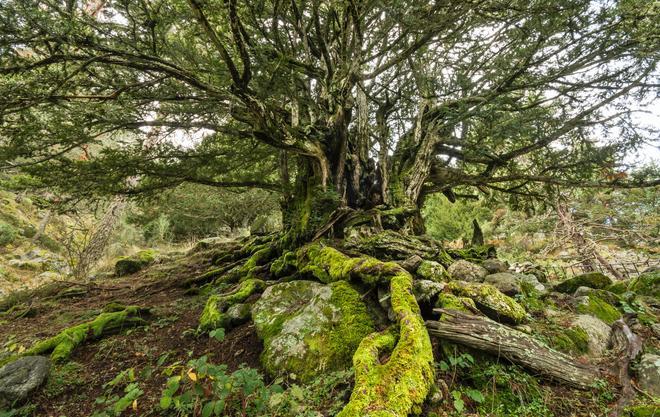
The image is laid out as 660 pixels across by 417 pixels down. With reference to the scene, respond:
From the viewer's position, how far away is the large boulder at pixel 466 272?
4586 mm

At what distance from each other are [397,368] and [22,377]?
3.68 meters

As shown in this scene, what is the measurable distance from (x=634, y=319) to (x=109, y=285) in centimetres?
951

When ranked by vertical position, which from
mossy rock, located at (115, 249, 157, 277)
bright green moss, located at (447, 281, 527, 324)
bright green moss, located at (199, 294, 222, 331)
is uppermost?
bright green moss, located at (447, 281, 527, 324)

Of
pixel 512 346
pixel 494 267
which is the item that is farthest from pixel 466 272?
pixel 512 346

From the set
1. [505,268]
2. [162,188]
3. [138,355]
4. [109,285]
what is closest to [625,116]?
[505,268]

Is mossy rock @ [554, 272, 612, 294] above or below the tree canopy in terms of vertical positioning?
below

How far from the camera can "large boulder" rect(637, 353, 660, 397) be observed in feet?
7.30

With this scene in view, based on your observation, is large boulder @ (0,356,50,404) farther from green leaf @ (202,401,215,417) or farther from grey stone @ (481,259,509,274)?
grey stone @ (481,259,509,274)

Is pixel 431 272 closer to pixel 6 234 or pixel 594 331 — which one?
pixel 594 331

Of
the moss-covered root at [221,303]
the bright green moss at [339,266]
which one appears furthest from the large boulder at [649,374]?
the moss-covered root at [221,303]

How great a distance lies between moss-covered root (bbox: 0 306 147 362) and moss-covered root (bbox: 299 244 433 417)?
3764mm

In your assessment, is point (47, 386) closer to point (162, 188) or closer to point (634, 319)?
point (162, 188)

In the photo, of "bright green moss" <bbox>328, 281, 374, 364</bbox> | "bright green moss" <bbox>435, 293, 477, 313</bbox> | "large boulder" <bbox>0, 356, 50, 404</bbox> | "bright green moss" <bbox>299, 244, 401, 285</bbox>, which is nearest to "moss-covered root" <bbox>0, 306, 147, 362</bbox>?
"large boulder" <bbox>0, 356, 50, 404</bbox>

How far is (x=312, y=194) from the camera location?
6.36 meters
